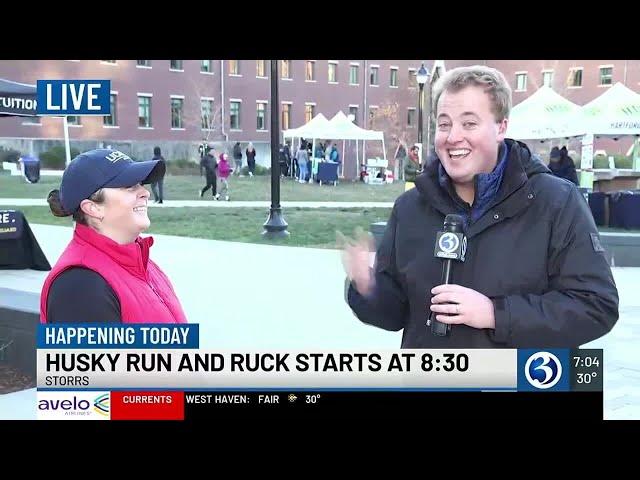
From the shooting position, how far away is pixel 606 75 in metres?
2.71

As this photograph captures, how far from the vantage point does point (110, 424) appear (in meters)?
2.40

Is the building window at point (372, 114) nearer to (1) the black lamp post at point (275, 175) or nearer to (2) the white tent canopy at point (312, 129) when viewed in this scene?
(2) the white tent canopy at point (312, 129)

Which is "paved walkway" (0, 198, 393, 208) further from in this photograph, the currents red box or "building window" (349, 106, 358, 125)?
the currents red box

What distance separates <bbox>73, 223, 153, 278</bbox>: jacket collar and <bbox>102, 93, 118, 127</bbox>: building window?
696 mm

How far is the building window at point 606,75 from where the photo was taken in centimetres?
259

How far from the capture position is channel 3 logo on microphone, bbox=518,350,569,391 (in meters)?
2.28

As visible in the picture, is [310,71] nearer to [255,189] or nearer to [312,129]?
[312,129]

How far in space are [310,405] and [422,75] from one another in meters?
1.20

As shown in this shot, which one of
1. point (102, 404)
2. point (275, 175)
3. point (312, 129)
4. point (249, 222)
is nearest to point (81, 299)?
point (102, 404)

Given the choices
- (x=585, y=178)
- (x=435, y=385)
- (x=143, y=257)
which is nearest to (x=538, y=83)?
(x=435, y=385)

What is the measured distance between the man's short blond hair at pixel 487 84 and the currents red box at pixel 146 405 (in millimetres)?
1342

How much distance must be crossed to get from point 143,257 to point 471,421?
1.22m

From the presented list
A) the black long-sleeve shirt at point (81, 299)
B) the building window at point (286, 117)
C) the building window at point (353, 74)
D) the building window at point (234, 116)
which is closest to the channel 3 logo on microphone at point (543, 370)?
the building window at point (353, 74)

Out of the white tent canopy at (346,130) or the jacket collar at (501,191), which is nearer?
the jacket collar at (501,191)
